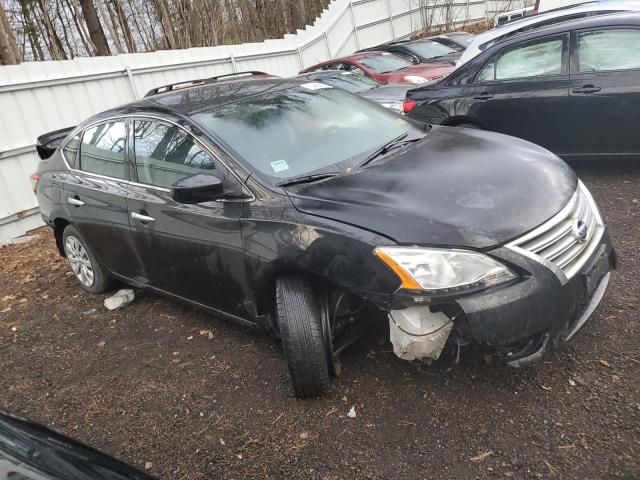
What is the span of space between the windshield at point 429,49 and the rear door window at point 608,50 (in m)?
6.87

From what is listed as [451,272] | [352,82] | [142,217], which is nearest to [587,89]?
[451,272]

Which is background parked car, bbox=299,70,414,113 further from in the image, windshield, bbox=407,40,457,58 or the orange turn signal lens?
the orange turn signal lens

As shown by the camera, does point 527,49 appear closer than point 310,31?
Yes

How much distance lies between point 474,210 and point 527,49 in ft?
11.8

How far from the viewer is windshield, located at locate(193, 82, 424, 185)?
319 cm

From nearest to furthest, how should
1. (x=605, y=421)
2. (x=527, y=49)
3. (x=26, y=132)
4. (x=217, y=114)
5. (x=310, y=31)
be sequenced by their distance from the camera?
(x=605, y=421)
(x=217, y=114)
(x=527, y=49)
(x=26, y=132)
(x=310, y=31)

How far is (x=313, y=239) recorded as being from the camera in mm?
2721

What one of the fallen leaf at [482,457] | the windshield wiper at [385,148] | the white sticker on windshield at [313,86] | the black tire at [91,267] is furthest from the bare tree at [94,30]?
the fallen leaf at [482,457]

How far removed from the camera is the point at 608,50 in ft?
16.1

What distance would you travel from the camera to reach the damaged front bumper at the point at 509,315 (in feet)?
7.96

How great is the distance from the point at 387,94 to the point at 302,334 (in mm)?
5140

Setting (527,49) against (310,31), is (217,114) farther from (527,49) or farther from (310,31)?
(310,31)

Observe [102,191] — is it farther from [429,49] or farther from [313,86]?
[429,49]

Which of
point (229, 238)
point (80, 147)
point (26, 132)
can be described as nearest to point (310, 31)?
point (26, 132)
